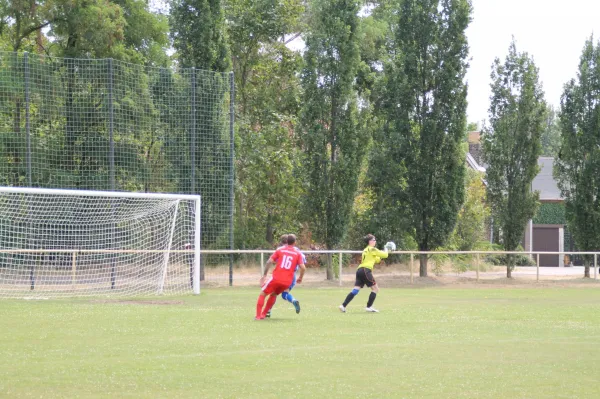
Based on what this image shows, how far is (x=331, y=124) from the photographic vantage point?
32375 mm

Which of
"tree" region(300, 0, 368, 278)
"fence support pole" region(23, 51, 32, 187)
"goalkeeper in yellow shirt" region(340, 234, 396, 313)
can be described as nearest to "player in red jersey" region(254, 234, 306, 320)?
"goalkeeper in yellow shirt" region(340, 234, 396, 313)

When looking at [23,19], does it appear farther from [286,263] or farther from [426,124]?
[286,263]

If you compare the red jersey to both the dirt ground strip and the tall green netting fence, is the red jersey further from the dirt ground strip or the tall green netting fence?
the dirt ground strip

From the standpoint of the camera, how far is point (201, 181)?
2805cm

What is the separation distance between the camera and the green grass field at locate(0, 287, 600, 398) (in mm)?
8844

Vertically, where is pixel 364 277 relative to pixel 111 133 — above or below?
below

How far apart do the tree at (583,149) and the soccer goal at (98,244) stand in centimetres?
1792

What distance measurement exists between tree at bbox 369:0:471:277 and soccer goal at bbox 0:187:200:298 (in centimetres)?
1029

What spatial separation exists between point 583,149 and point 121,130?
19827 mm

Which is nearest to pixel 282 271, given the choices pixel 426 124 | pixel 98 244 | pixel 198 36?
pixel 98 244

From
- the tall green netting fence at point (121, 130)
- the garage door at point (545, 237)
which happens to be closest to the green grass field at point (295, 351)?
the tall green netting fence at point (121, 130)

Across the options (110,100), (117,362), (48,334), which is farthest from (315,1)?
(117,362)

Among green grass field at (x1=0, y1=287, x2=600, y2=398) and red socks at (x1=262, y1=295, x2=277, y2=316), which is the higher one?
red socks at (x1=262, y1=295, x2=277, y2=316)

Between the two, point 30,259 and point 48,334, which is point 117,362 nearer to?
point 48,334
